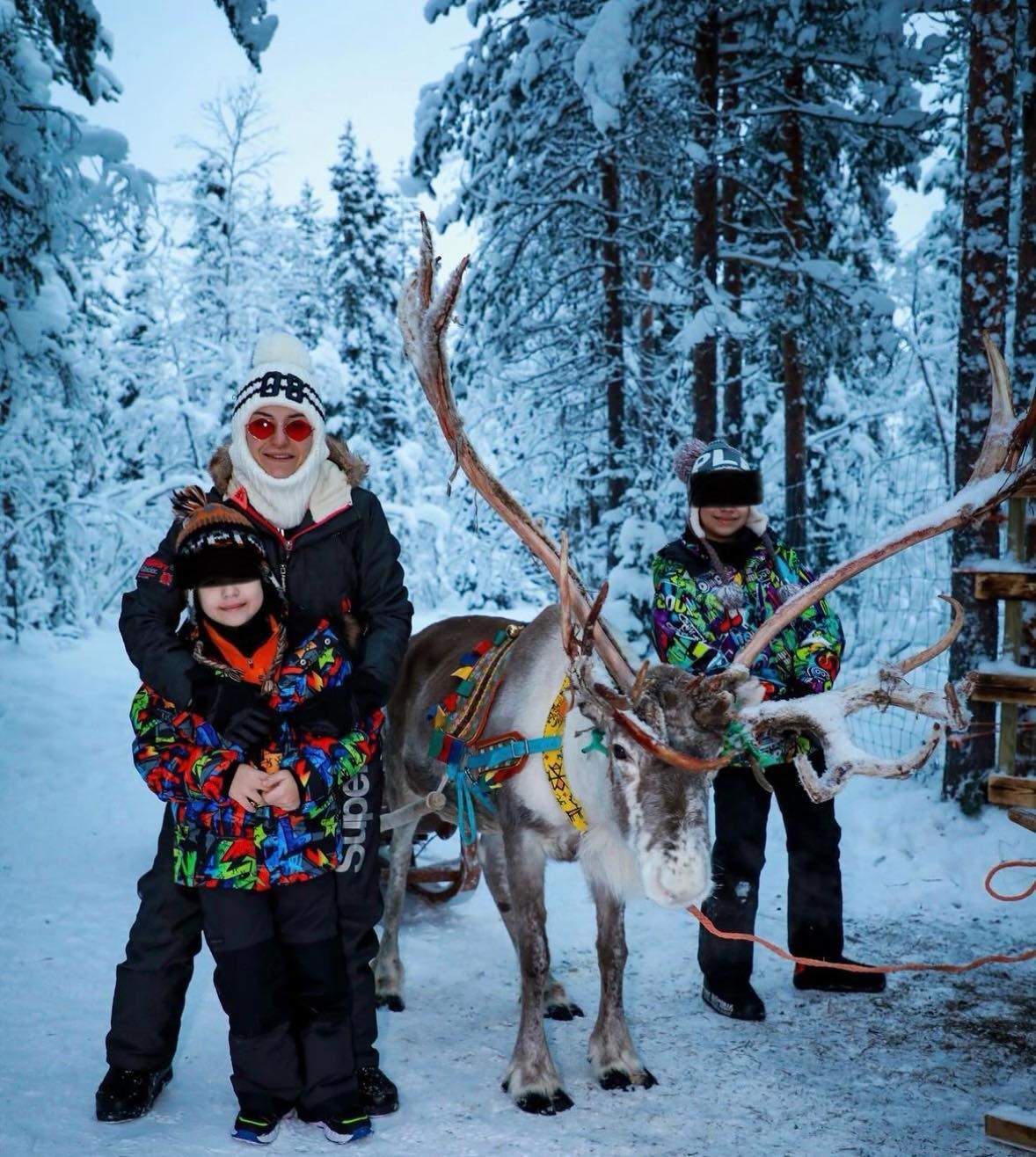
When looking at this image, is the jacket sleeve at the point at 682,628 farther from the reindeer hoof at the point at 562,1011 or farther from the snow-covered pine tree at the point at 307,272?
the snow-covered pine tree at the point at 307,272

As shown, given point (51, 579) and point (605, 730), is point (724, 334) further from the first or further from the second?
point (51, 579)

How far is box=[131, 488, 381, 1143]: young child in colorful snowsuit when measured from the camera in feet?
9.07

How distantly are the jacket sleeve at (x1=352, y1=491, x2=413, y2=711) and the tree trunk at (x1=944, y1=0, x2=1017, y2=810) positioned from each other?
13.1ft

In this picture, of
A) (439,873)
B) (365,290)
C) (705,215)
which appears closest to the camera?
(439,873)

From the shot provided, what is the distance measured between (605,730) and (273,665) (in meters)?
1.08

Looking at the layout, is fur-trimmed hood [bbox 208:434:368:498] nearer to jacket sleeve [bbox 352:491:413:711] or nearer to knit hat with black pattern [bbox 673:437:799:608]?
jacket sleeve [bbox 352:491:413:711]

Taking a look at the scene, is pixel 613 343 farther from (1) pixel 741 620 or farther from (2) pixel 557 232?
(1) pixel 741 620

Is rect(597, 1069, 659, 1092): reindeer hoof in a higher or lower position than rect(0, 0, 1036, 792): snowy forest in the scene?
lower

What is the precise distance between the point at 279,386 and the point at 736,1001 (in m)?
3.04

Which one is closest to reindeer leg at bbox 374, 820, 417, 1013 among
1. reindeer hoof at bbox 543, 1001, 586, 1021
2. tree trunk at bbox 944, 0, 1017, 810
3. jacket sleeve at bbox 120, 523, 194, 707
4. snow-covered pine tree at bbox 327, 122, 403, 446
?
reindeer hoof at bbox 543, 1001, 586, 1021

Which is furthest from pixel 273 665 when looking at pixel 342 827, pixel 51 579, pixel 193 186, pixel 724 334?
pixel 193 186

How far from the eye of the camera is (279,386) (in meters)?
3.12

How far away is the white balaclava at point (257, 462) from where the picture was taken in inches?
122

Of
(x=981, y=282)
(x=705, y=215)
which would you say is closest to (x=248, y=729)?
(x=981, y=282)
